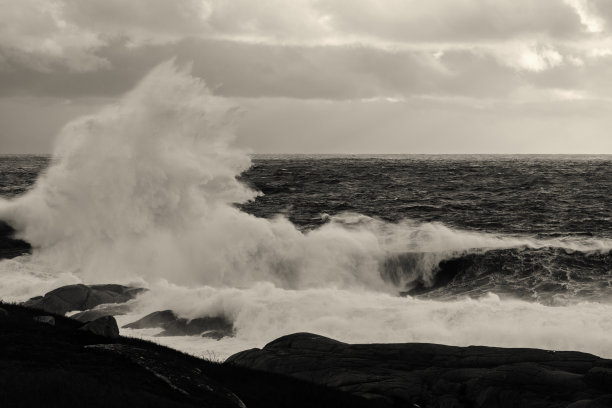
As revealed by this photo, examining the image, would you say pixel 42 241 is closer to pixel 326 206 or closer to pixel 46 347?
pixel 326 206

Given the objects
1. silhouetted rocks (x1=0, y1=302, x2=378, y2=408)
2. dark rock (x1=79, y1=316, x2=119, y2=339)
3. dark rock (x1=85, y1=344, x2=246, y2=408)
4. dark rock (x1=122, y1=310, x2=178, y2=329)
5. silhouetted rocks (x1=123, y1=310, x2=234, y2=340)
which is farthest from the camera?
dark rock (x1=122, y1=310, x2=178, y2=329)

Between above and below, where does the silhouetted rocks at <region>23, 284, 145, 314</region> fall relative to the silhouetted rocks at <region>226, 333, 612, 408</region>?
below

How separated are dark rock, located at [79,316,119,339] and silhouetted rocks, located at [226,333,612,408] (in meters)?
2.84

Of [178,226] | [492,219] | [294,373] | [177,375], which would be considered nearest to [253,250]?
[178,226]

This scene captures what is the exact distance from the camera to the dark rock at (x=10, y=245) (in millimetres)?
→ 38963

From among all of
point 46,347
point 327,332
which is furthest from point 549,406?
point 327,332

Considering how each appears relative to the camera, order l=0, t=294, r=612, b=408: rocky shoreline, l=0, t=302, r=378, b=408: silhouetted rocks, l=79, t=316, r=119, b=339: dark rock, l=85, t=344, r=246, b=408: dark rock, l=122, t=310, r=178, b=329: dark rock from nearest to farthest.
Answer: l=0, t=302, r=378, b=408: silhouetted rocks → l=0, t=294, r=612, b=408: rocky shoreline → l=85, t=344, r=246, b=408: dark rock → l=79, t=316, r=119, b=339: dark rock → l=122, t=310, r=178, b=329: dark rock

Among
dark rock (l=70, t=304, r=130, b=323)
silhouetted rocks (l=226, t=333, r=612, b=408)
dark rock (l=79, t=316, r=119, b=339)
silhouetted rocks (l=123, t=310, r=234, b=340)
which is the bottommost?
silhouetted rocks (l=123, t=310, r=234, b=340)

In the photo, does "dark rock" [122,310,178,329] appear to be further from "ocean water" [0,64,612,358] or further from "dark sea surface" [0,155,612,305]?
"dark sea surface" [0,155,612,305]

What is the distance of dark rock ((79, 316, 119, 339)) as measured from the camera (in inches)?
623

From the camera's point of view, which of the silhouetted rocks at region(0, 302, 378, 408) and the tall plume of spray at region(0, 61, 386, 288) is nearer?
the silhouetted rocks at region(0, 302, 378, 408)

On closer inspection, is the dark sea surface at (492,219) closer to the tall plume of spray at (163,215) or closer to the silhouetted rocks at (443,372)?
the tall plume of spray at (163,215)

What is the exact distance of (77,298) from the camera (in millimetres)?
26000

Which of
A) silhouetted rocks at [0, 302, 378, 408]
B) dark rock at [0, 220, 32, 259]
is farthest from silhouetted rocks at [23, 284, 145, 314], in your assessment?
dark rock at [0, 220, 32, 259]
